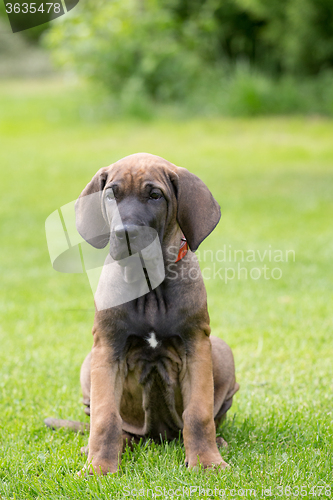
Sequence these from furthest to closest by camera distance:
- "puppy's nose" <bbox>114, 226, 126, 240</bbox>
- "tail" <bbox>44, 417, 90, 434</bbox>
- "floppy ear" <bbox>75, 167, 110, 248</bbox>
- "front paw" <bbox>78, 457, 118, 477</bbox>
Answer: "tail" <bbox>44, 417, 90, 434</bbox> → "floppy ear" <bbox>75, 167, 110, 248</bbox> → "front paw" <bbox>78, 457, 118, 477</bbox> → "puppy's nose" <bbox>114, 226, 126, 240</bbox>

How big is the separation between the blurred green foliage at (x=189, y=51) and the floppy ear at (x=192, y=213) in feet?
49.9

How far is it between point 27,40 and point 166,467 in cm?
3708

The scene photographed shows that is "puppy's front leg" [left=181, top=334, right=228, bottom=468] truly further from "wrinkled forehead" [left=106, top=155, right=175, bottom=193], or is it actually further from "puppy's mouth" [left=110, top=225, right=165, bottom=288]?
"wrinkled forehead" [left=106, top=155, right=175, bottom=193]

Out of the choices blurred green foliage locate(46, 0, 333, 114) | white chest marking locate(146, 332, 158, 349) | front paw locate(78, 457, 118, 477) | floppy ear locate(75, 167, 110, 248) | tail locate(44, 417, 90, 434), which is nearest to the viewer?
front paw locate(78, 457, 118, 477)

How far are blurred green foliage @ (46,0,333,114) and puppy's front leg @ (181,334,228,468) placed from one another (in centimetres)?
1551

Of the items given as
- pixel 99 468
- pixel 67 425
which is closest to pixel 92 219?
pixel 99 468

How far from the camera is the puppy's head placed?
2998mm

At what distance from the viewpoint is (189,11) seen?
72.5 feet

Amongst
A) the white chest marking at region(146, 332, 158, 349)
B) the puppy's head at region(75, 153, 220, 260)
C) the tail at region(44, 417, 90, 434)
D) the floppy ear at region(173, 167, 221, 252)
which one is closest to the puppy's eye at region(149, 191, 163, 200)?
the puppy's head at region(75, 153, 220, 260)

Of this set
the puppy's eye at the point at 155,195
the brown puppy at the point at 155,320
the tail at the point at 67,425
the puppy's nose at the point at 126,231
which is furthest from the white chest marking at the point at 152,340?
the tail at the point at 67,425

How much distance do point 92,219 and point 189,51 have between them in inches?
743

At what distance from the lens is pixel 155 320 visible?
3164 millimetres

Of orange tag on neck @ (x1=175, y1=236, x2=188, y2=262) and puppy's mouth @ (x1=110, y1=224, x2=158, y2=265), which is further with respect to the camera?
orange tag on neck @ (x1=175, y1=236, x2=188, y2=262)

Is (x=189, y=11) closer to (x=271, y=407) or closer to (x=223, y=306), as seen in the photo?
(x=223, y=306)
